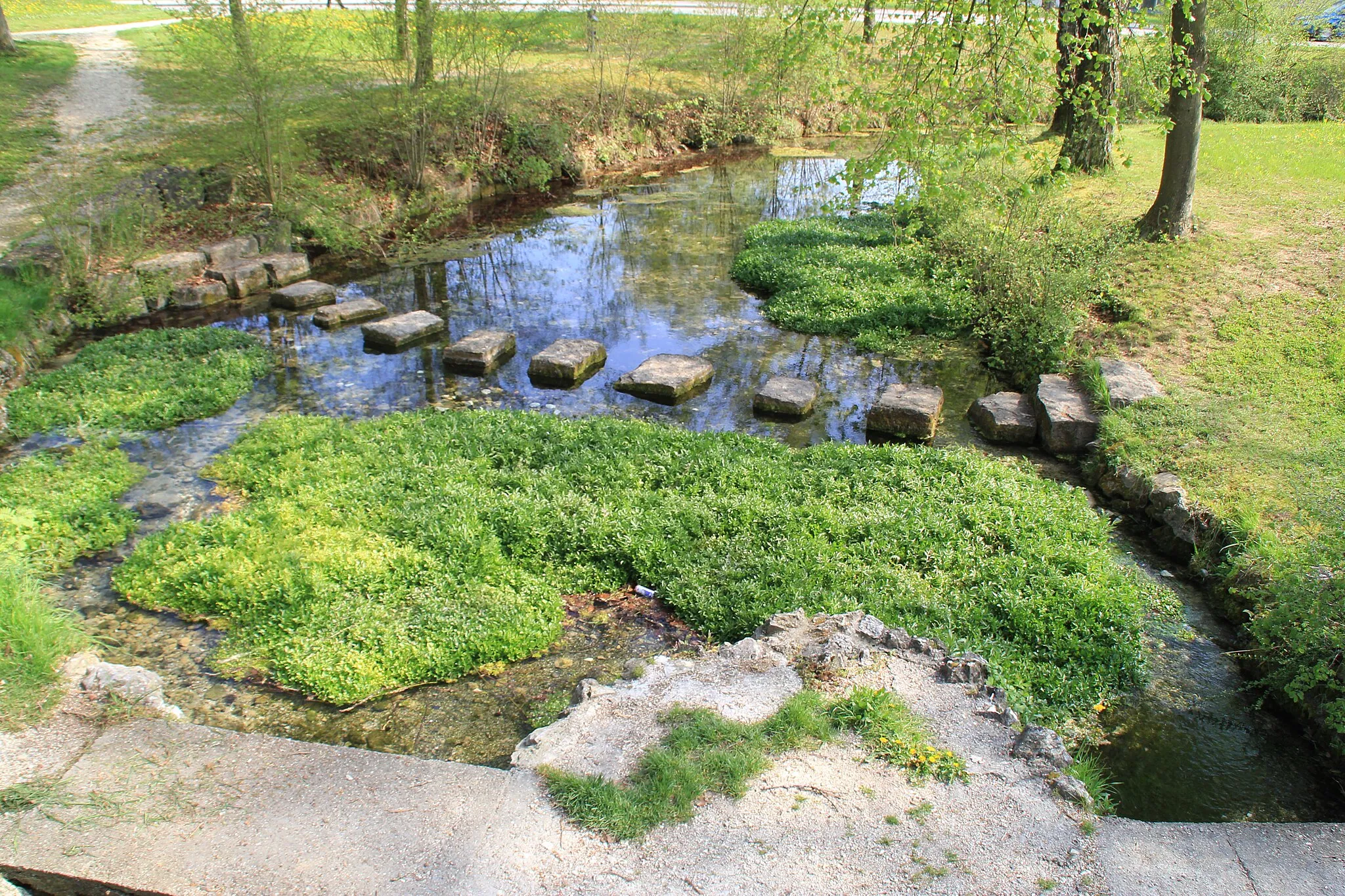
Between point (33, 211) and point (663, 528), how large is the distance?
9442mm

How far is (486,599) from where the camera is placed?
5582 millimetres

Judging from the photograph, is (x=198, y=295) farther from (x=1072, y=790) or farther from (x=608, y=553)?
(x=1072, y=790)

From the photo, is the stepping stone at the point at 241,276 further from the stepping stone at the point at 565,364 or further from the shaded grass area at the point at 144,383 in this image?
the stepping stone at the point at 565,364

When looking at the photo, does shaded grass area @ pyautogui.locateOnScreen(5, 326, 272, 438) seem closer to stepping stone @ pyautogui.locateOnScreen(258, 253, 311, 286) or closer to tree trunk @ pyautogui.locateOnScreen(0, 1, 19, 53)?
stepping stone @ pyautogui.locateOnScreen(258, 253, 311, 286)

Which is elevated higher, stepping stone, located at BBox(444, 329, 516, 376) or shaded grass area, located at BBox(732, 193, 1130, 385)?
shaded grass area, located at BBox(732, 193, 1130, 385)

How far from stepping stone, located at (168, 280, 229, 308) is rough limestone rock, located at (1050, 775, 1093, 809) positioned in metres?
11.4

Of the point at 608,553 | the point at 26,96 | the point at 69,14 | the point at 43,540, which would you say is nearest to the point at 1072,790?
the point at 608,553

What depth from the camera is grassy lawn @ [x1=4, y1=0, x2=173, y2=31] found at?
822 inches

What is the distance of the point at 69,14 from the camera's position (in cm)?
2272

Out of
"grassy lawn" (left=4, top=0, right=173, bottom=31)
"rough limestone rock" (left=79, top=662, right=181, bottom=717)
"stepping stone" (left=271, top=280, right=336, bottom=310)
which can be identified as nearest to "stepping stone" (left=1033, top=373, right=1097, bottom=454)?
"rough limestone rock" (left=79, top=662, right=181, bottom=717)

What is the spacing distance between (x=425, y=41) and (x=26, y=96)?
7174 mm

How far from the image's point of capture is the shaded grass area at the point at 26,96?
1277 centimetres

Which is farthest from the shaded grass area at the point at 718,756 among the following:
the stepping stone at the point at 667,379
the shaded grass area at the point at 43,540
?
the stepping stone at the point at 667,379

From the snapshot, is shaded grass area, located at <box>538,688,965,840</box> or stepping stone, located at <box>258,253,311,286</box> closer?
shaded grass area, located at <box>538,688,965,840</box>
